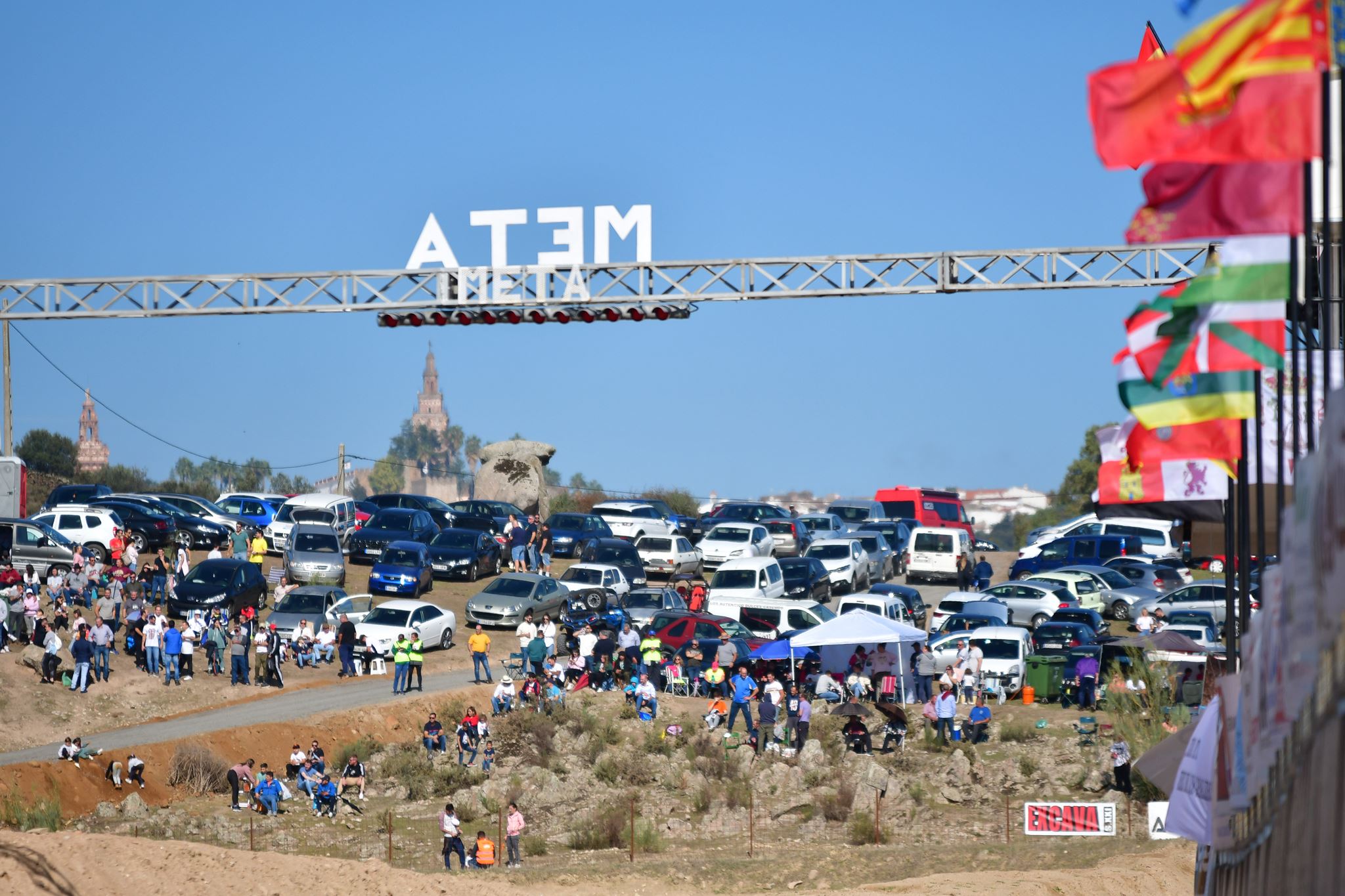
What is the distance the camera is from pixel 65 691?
30703 mm

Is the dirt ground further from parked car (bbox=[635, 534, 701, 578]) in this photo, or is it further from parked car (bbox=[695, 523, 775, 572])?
parked car (bbox=[695, 523, 775, 572])

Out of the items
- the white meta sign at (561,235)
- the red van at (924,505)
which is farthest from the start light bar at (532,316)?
the red van at (924,505)

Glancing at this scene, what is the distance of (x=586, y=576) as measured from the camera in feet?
127

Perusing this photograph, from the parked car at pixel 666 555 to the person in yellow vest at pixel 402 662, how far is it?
38.9ft

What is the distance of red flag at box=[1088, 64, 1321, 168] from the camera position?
9.83 metres

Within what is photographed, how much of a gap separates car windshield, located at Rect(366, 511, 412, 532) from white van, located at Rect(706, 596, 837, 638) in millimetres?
12579

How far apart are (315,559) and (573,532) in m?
10.5

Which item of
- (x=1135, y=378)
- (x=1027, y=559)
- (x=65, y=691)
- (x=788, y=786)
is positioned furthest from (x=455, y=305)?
(x=1135, y=378)

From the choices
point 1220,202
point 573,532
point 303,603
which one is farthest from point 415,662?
point 1220,202

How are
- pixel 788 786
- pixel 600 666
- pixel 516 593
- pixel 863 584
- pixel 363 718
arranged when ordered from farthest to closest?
pixel 863 584 < pixel 516 593 < pixel 600 666 < pixel 363 718 < pixel 788 786

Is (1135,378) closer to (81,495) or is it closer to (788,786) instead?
(788,786)

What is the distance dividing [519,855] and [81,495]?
88.8ft

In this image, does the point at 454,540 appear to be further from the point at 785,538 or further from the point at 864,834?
the point at 864,834

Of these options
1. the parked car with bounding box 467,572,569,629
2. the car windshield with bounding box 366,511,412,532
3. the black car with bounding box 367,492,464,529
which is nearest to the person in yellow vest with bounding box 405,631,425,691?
the parked car with bounding box 467,572,569,629
